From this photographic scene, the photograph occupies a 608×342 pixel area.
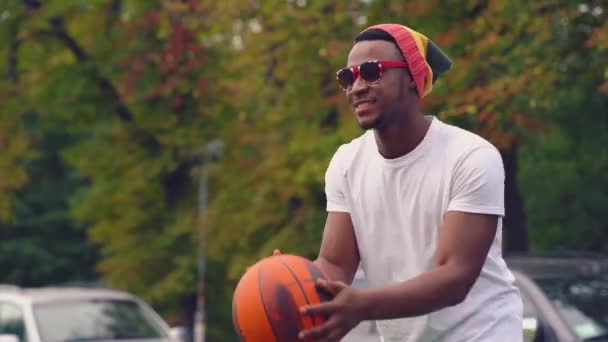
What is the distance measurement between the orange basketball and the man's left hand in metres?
0.03

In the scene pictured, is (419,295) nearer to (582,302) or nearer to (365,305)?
(365,305)

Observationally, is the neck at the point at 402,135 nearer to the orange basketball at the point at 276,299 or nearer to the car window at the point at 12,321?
the orange basketball at the point at 276,299

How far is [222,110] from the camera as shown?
17625 millimetres

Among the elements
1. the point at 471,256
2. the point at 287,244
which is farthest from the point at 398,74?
the point at 287,244

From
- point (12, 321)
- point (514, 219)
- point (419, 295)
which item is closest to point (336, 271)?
point (419, 295)

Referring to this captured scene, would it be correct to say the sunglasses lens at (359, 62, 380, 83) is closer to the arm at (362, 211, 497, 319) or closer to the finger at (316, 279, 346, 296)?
the arm at (362, 211, 497, 319)

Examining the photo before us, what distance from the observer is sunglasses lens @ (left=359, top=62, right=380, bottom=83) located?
3.46 metres

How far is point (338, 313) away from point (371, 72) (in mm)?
778

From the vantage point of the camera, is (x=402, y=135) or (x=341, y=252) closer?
(x=402, y=135)

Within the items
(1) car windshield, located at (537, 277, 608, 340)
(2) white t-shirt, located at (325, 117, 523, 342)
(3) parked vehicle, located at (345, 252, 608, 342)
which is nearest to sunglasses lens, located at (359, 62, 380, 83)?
(2) white t-shirt, located at (325, 117, 523, 342)

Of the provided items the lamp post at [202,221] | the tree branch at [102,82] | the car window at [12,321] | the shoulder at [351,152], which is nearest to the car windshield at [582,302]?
the shoulder at [351,152]

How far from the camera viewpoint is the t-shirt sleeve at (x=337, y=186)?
3.76 metres

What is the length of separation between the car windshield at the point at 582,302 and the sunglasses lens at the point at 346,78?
452 centimetres

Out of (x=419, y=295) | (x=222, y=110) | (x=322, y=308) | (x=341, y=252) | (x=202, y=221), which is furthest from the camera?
(x=202, y=221)
